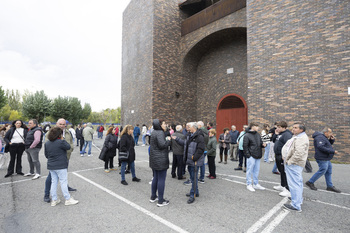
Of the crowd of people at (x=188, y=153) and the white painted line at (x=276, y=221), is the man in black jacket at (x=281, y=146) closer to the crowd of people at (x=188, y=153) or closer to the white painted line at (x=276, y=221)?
the crowd of people at (x=188, y=153)

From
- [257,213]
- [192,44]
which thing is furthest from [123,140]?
[192,44]

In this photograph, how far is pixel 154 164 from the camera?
11.9 ft

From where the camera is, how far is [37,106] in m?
29.4

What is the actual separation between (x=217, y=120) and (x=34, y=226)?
43.3 feet

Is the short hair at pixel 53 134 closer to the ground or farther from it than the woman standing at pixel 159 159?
farther from it

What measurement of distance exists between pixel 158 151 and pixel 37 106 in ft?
112

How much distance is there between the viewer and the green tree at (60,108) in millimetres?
32719

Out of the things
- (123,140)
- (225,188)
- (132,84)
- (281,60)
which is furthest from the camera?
(132,84)

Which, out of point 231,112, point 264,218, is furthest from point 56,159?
point 231,112

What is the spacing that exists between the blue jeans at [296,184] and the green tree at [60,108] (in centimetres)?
3717

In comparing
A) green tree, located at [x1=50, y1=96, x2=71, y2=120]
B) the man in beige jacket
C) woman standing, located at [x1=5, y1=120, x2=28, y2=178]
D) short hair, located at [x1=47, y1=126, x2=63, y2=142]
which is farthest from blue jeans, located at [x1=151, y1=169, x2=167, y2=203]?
green tree, located at [x1=50, y1=96, x2=71, y2=120]

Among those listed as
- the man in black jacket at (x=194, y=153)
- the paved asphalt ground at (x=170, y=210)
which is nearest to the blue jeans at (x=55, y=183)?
the paved asphalt ground at (x=170, y=210)

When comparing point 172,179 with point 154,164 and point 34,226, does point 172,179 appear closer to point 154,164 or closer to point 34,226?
point 154,164

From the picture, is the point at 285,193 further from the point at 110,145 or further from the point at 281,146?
the point at 110,145
